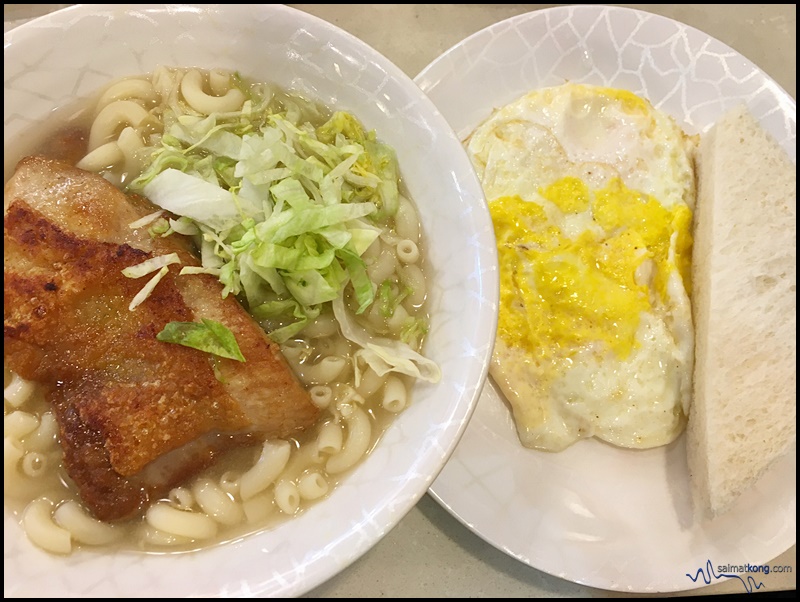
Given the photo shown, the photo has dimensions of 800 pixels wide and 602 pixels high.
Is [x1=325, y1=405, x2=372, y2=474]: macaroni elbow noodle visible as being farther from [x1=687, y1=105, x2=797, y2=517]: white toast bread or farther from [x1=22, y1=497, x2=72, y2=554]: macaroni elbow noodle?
[x1=687, y1=105, x2=797, y2=517]: white toast bread

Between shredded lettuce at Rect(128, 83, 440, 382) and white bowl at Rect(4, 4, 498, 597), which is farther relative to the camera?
shredded lettuce at Rect(128, 83, 440, 382)

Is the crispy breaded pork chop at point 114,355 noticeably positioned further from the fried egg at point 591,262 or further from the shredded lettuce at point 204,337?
the fried egg at point 591,262

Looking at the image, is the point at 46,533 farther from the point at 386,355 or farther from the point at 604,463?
the point at 604,463

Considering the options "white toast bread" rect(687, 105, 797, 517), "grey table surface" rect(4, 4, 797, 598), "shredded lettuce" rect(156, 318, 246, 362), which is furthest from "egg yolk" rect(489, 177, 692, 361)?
"shredded lettuce" rect(156, 318, 246, 362)

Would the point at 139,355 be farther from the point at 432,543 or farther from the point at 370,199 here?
the point at 432,543

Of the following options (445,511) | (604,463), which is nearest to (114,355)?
(445,511)

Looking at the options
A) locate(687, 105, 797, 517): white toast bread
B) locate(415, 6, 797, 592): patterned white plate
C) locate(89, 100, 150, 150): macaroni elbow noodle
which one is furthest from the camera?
locate(687, 105, 797, 517): white toast bread
